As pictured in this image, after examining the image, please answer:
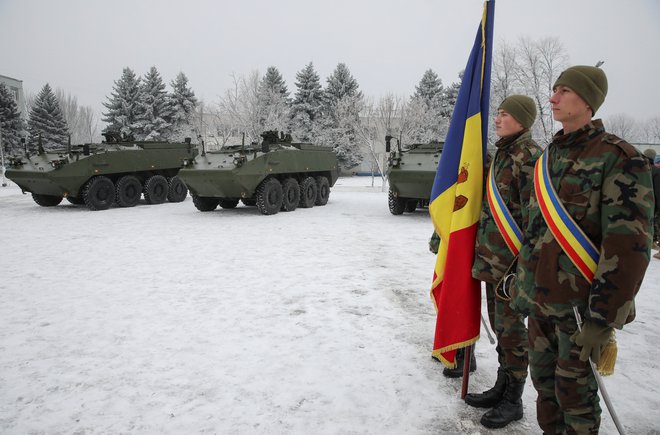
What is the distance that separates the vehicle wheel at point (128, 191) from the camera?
41.8ft

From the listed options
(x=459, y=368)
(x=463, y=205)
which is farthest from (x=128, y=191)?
(x=463, y=205)

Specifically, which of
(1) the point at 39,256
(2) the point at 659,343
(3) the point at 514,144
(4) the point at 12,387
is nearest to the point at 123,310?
(4) the point at 12,387

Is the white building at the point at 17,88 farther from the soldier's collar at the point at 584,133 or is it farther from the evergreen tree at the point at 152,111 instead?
the soldier's collar at the point at 584,133

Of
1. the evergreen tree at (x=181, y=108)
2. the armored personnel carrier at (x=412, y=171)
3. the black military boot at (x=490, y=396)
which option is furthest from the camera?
the evergreen tree at (x=181, y=108)

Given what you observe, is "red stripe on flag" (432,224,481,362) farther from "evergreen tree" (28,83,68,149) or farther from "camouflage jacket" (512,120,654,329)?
"evergreen tree" (28,83,68,149)

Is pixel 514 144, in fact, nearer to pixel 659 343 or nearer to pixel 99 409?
pixel 659 343

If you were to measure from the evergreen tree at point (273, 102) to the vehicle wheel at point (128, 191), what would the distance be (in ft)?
64.1

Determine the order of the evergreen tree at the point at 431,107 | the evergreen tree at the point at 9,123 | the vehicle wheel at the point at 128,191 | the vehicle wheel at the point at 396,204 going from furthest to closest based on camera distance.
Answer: the evergreen tree at the point at 9,123 → the evergreen tree at the point at 431,107 → the vehicle wheel at the point at 128,191 → the vehicle wheel at the point at 396,204

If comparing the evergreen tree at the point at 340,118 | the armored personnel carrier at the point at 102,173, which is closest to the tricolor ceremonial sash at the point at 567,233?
the armored personnel carrier at the point at 102,173

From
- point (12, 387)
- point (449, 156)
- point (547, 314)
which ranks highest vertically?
point (449, 156)

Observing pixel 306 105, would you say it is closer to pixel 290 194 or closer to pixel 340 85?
pixel 340 85

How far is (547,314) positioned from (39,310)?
14.3 feet

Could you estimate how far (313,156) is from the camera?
13.3 metres

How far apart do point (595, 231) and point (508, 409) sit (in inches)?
48.8
